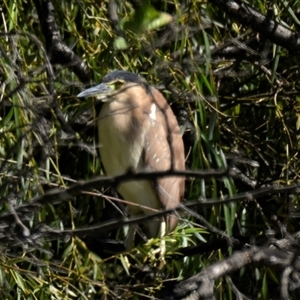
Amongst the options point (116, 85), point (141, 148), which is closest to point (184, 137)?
point (141, 148)

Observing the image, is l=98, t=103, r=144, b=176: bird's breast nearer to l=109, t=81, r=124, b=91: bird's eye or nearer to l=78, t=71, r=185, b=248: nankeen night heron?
l=78, t=71, r=185, b=248: nankeen night heron

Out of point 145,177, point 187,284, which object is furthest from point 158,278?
point 145,177

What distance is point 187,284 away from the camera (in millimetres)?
1751

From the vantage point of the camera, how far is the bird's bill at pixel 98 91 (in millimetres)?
2012

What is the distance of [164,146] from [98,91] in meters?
0.40

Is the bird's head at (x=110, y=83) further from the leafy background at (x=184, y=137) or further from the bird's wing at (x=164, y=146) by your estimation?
the bird's wing at (x=164, y=146)

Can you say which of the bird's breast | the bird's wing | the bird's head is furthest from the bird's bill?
the bird's breast

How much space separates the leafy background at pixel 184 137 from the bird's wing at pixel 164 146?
0.15 ft

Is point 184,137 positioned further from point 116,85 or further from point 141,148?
point 116,85

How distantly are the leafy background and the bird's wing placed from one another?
4cm

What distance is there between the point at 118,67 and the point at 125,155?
0.29 m

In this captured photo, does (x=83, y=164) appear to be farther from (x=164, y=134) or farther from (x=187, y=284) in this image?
(x=187, y=284)

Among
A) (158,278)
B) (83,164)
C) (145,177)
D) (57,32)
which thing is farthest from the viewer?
(83,164)

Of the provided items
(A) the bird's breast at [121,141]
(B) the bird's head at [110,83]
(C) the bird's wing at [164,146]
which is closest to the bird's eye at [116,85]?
(B) the bird's head at [110,83]
